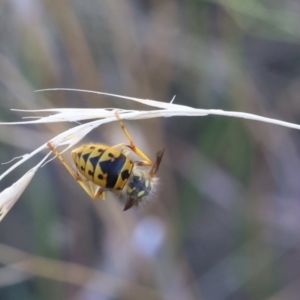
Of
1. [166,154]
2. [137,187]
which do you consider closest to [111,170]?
[137,187]

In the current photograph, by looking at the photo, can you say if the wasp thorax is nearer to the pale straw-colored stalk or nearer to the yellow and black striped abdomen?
the yellow and black striped abdomen

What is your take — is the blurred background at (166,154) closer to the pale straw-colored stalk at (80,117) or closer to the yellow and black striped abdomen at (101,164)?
the yellow and black striped abdomen at (101,164)

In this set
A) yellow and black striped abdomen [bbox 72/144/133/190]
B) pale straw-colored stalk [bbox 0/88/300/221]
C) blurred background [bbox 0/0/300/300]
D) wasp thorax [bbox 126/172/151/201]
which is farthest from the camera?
blurred background [bbox 0/0/300/300]

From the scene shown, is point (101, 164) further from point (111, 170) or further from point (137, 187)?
point (137, 187)

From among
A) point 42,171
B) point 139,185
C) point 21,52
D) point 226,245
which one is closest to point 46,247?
point 42,171

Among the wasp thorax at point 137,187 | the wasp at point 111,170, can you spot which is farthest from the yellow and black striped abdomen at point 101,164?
the wasp thorax at point 137,187

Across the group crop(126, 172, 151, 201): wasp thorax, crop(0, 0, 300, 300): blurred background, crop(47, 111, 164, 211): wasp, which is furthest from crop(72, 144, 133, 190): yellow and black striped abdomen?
crop(0, 0, 300, 300): blurred background
